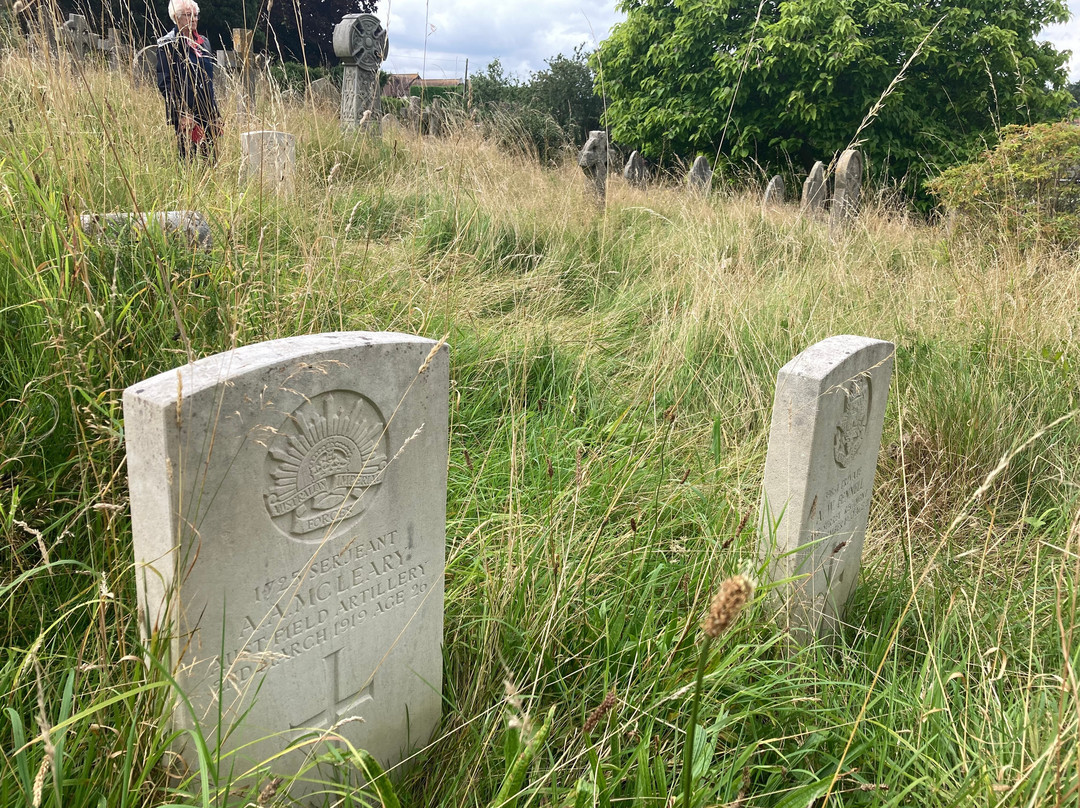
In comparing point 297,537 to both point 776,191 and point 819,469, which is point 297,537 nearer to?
point 819,469

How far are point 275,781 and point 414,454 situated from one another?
0.67 meters

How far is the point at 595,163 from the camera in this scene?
6.98 meters

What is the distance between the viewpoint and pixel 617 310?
14.7 feet

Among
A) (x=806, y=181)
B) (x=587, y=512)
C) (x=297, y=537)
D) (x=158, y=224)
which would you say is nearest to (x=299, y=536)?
(x=297, y=537)

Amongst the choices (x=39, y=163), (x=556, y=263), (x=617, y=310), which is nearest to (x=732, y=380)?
(x=617, y=310)

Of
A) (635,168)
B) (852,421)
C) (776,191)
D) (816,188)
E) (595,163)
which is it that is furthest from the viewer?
(635,168)

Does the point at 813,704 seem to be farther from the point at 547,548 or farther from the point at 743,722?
the point at 547,548

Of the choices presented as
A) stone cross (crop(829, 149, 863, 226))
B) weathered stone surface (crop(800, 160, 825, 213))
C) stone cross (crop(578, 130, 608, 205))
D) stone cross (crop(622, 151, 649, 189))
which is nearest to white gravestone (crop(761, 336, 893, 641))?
stone cross (crop(578, 130, 608, 205))

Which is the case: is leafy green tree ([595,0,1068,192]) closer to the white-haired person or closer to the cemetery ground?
the white-haired person

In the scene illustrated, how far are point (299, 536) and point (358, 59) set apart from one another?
8.26 m

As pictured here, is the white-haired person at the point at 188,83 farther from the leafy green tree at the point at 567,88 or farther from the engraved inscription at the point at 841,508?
the leafy green tree at the point at 567,88

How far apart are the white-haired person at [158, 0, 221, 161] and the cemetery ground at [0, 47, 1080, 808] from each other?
0.23m

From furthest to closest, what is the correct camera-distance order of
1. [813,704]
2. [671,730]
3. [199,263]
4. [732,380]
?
[732,380], [199,263], [813,704], [671,730]

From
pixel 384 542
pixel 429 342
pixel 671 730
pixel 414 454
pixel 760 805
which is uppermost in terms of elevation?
pixel 429 342
